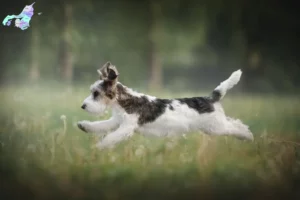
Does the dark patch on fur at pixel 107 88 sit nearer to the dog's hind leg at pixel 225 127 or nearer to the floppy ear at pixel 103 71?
the floppy ear at pixel 103 71

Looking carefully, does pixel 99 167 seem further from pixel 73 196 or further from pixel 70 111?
pixel 70 111

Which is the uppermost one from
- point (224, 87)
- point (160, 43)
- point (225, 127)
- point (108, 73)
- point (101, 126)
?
point (160, 43)

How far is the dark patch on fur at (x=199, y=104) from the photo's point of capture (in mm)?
2459

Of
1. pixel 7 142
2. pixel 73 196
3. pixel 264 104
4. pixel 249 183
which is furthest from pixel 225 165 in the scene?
pixel 7 142

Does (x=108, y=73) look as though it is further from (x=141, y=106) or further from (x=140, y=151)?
(x=140, y=151)

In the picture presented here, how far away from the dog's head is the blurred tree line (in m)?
0.21

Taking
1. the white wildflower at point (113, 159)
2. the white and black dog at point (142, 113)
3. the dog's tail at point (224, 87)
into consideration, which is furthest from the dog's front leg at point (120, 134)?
the dog's tail at point (224, 87)

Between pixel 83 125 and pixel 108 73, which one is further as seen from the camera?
pixel 83 125

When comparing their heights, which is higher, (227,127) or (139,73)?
(139,73)

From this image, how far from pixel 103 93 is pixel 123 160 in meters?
0.49

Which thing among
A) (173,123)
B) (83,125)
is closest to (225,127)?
(173,123)

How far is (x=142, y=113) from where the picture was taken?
7.83ft

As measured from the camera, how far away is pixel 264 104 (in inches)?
107

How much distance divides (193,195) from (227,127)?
52 centimetres
